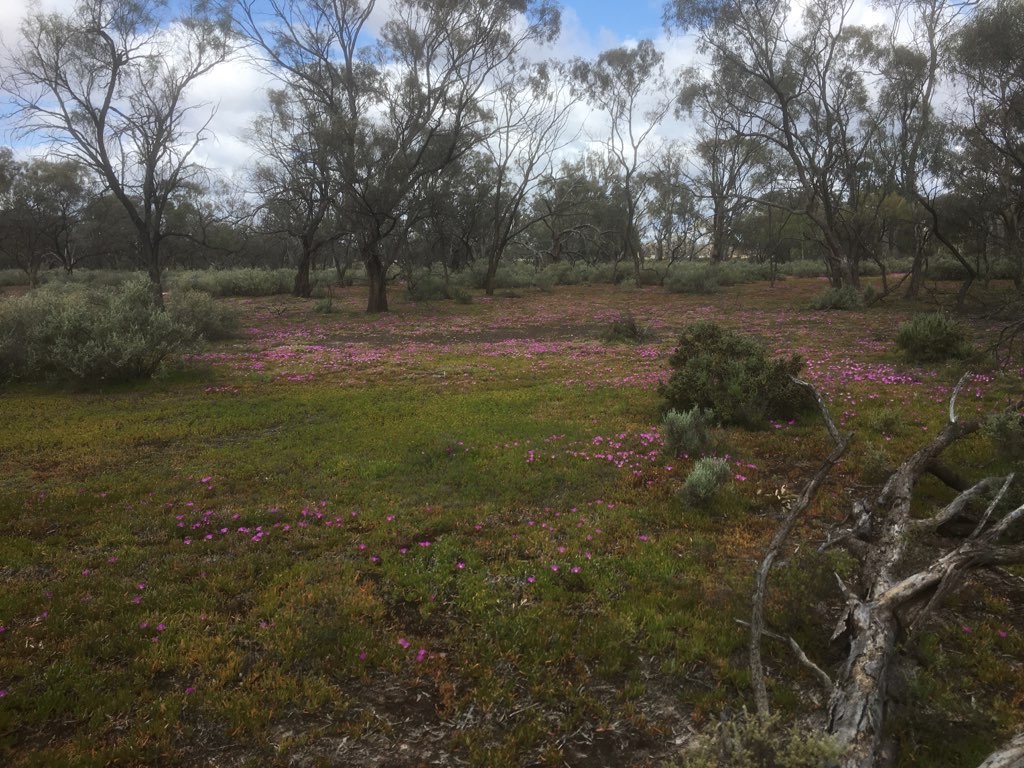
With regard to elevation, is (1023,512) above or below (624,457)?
above

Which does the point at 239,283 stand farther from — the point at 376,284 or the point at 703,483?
the point at 703,483

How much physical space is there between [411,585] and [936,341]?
38.5ft

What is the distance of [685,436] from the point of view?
695cm

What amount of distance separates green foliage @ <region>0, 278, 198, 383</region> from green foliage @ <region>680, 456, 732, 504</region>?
9964 millimetres

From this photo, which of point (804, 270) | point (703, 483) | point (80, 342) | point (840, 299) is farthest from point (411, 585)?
point (804, 270)

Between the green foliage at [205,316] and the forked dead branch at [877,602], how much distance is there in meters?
16.0

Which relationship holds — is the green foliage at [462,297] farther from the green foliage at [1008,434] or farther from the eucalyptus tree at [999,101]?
the green foliage at [1008,434]

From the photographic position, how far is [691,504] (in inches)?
221

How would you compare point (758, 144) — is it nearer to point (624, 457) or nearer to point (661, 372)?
point (661, 372)

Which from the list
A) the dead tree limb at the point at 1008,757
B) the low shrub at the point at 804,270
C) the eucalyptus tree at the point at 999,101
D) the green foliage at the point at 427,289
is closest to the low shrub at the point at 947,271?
the eucalyptus tree at the point at 999,101

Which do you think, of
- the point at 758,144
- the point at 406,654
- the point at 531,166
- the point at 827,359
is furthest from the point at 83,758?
the point at 758,144

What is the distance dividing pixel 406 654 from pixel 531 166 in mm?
34359

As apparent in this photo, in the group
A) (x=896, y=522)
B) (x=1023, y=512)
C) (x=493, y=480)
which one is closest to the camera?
(x=1023, y=512)

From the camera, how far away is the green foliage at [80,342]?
405 inches
